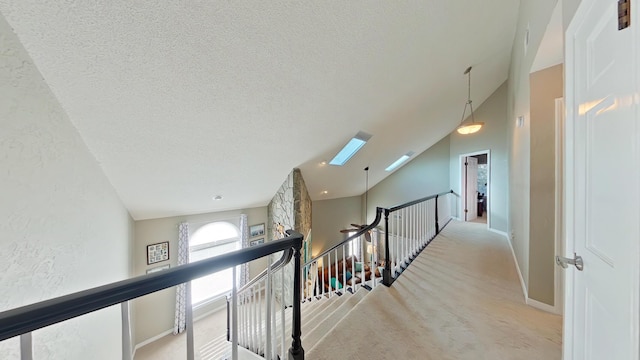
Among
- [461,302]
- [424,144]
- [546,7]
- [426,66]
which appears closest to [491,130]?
[424,144]

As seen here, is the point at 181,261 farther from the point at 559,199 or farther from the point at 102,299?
the point at 559,199

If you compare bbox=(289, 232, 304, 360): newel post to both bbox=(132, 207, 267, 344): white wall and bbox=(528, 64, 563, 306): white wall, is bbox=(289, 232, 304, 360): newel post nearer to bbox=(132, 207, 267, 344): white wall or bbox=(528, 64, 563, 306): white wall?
bbox=(528, 64, 563, 306): white wall

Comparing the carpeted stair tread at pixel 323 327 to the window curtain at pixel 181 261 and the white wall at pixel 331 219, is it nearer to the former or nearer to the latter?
the window curtain at pixel 181 261

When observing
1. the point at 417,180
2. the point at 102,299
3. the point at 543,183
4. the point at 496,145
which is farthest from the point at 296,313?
the point at 417,180

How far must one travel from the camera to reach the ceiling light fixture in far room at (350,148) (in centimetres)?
398

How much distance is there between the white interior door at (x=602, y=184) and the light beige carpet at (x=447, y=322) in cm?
75

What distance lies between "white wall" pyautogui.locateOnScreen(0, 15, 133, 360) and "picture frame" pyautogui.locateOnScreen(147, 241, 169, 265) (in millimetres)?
1815

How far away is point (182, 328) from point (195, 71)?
475 cm

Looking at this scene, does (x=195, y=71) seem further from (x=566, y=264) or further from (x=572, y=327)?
(x=572, y=327)

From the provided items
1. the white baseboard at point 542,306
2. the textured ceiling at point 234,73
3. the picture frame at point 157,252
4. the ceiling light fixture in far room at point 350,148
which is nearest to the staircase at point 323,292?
the white baseboard at point 542,306

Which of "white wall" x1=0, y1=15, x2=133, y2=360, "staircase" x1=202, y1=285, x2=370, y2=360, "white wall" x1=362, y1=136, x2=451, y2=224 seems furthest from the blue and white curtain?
"white wall" x1=362, y1=136, x2=451, y2=224

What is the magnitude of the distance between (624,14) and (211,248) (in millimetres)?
5797

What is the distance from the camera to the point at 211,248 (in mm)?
4918

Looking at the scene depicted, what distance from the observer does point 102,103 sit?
1881mm
